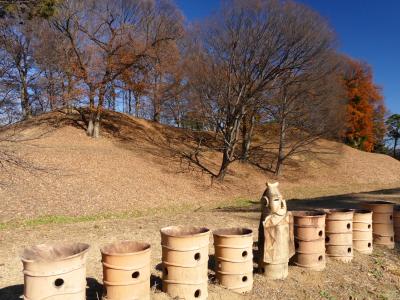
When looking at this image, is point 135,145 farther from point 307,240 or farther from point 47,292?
point 47,292

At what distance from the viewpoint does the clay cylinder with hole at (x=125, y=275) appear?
13.2 feet

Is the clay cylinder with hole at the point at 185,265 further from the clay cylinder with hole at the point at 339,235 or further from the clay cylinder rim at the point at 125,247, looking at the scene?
the clay cylinder with hole at the point at 339,235

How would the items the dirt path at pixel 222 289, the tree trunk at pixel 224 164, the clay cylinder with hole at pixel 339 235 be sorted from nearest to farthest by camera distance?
the dirt path at pixel 222 289 → the clay cylinder with hole at pixel 339 235 → the tree trunk at pixel 224 164

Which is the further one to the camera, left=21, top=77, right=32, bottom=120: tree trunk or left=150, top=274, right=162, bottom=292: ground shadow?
left=21, top=77, right=32, bottom=120: tree trunk

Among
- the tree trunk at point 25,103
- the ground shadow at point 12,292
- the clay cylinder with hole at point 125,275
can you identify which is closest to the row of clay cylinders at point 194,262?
the clay cylinder with hole at point 125,275

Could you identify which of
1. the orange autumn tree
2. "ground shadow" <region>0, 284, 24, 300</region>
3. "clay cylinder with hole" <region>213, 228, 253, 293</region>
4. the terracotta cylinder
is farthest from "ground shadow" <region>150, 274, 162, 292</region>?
the orange autumn tree

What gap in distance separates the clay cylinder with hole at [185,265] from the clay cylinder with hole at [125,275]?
1.35ft

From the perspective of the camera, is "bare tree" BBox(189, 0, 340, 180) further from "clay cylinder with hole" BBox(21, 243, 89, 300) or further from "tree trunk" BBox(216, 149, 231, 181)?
"clay cylinder with hole" BBox(21, 243, 89, 300)

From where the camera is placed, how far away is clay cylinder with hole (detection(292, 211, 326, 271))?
579 cm

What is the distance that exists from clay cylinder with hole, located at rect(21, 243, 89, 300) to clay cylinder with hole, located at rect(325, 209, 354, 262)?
13.2 ft

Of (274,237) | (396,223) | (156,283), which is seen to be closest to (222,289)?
(156,283)

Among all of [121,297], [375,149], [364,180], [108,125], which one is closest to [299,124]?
[364,180]

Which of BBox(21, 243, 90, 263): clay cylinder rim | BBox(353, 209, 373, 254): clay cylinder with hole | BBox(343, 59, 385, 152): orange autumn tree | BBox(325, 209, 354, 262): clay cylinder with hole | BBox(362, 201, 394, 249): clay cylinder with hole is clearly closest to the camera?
BBox(21, 243, 90, 263): clay cylinder rim

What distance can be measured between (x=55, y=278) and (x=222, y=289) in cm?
215
